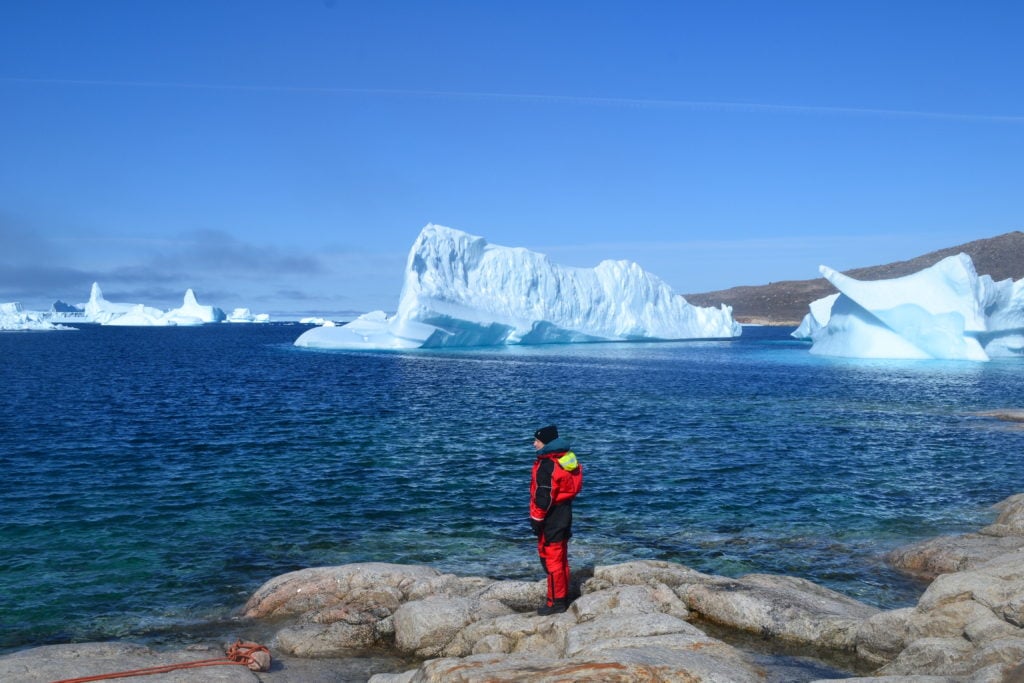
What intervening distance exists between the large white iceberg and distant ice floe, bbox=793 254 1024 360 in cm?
2282

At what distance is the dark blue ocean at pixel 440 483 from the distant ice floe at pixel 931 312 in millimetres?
13101

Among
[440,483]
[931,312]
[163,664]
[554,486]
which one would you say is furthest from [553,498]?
[931,312]

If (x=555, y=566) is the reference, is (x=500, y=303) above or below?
above

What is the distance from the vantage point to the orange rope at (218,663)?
21.6 ft

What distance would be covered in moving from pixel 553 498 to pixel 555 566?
0.92 meters

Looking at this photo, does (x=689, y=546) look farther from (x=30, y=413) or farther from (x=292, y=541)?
(x=30, y=413)

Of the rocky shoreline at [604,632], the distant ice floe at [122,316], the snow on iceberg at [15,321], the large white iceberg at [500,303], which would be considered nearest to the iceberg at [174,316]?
the distant ice floe at [122,316]

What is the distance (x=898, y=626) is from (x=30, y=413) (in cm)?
2938

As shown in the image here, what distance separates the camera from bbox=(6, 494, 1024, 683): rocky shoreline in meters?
6.07

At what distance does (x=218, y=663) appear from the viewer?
725 centimetres

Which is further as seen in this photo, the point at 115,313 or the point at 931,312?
the point at 115,313

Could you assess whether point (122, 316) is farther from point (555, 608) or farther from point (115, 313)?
point (555, 608)

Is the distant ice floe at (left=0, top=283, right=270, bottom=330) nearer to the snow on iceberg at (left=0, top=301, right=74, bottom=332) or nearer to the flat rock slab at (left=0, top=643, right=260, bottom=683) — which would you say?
the snow on iceberg at (left=0, top=301, right=74, bottom=332)

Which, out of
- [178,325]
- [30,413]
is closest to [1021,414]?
[30,413]
